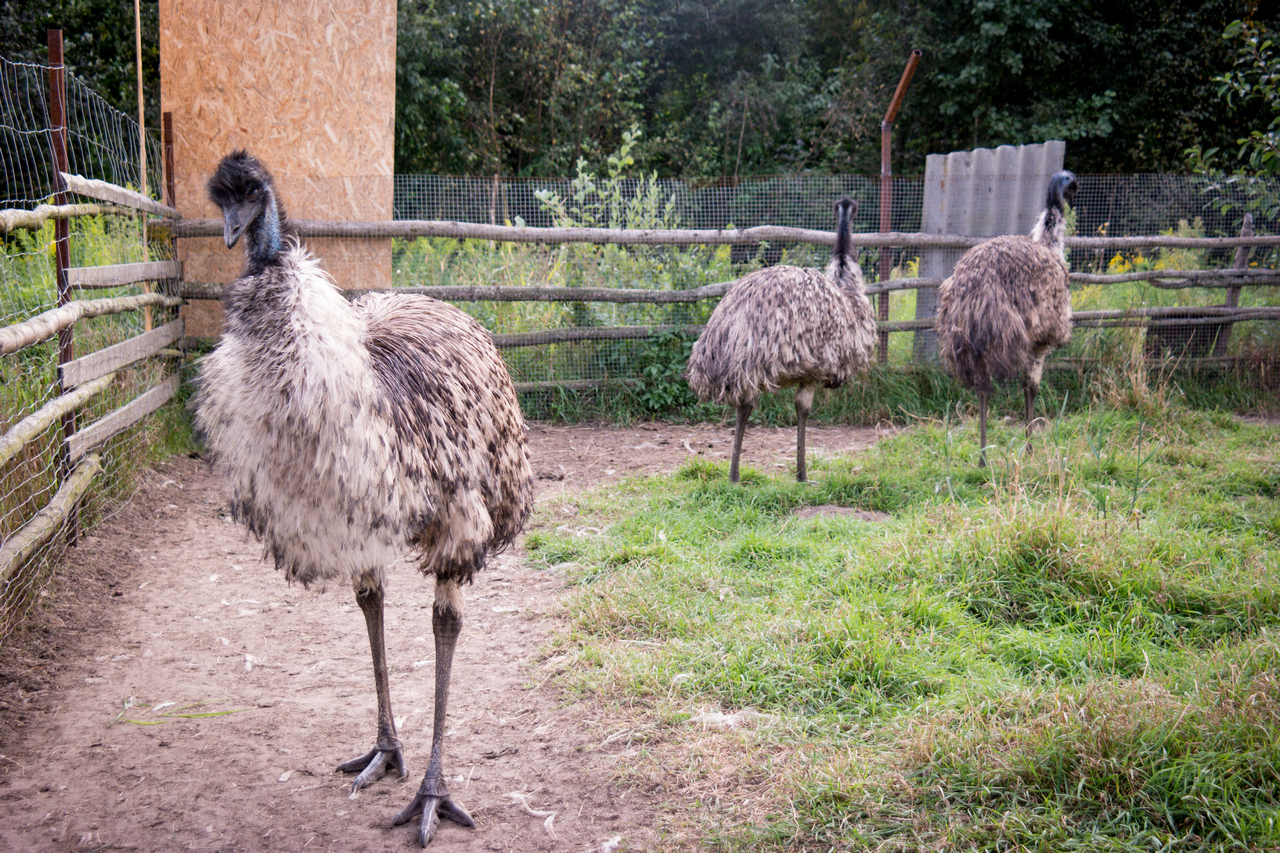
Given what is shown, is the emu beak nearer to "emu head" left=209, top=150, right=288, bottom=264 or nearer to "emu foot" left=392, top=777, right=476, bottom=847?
"emu head" left=209, top=150, right=288, bottom=264

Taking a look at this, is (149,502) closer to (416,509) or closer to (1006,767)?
(416,509)

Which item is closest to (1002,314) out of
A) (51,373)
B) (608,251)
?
(608,251)

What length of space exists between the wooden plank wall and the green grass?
3.18 metres

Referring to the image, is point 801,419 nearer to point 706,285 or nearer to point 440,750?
point 706,285

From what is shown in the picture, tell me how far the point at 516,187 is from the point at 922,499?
5.04 m

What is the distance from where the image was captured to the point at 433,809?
261 centimetres

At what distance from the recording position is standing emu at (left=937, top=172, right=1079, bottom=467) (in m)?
5.74

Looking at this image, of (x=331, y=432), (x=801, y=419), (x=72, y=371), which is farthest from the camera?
(x=801, y=419)

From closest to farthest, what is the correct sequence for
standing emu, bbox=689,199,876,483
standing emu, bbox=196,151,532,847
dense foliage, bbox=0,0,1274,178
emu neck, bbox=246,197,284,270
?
standing emu, bbox=196,151,532,847 → emu neck, bbox=246,197,284,270 → standing emu, bbox=689,199,876,483 → dense foliage, bbox=0,0,1274,178

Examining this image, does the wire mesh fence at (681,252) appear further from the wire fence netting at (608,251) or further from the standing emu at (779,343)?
the standing emu at (779,343)

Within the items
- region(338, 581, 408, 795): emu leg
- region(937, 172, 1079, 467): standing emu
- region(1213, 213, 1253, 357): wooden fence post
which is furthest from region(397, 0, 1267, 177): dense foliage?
region(338, 581, 408, 795): emu leg

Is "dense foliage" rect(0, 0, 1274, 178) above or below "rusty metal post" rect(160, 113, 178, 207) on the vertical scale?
above

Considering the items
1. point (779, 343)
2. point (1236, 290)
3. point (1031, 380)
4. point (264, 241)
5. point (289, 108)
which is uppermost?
point (289, 108)

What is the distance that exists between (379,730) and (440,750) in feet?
0.97
